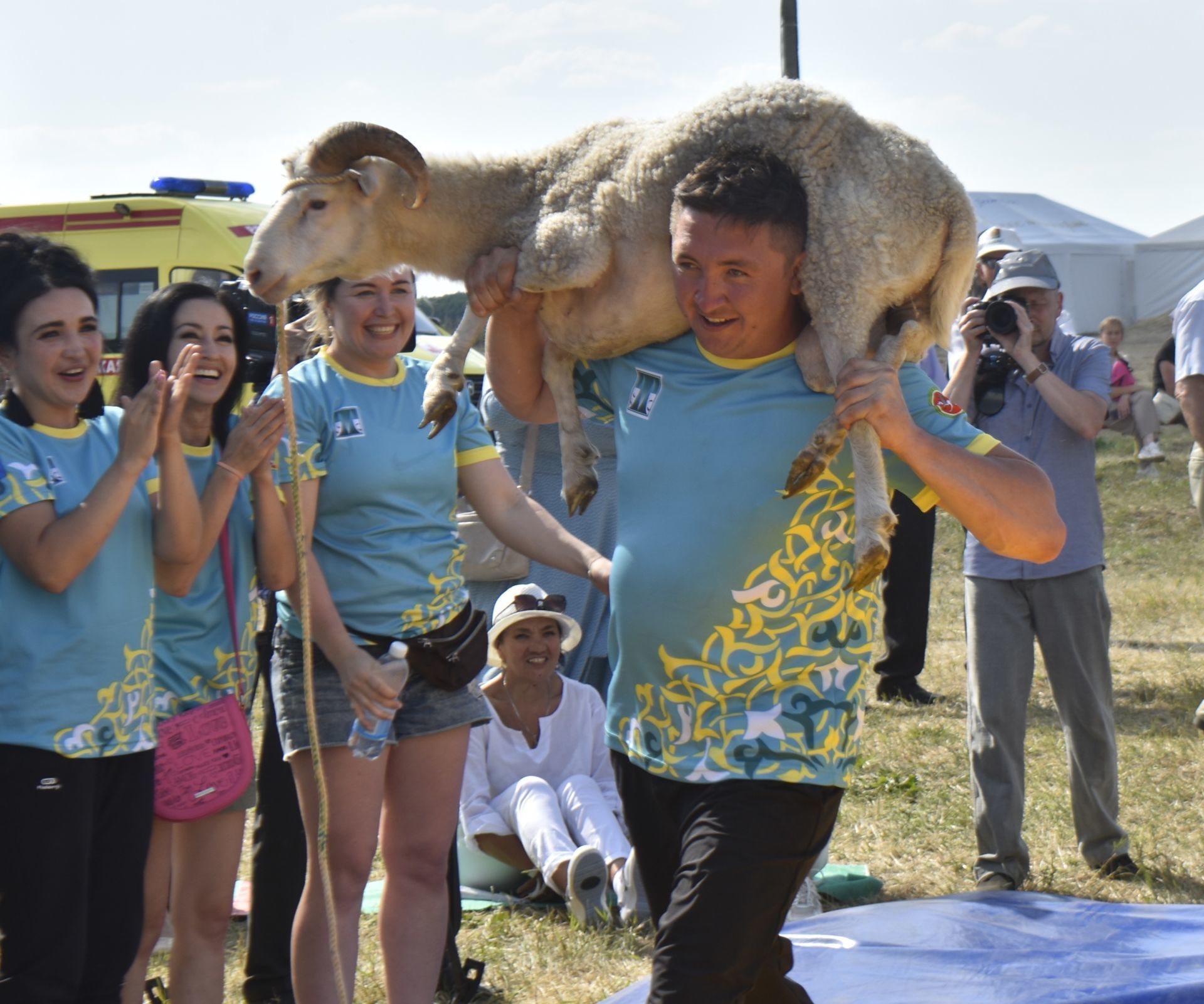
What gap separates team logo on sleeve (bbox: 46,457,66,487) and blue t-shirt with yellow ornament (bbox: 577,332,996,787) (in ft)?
4.56

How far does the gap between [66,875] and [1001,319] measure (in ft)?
12.1

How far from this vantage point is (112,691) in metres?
2.98

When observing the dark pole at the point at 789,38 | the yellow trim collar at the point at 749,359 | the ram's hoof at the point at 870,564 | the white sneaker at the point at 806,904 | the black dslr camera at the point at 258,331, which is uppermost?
the dark pole at the point at 789,38

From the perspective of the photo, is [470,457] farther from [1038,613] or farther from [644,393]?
[1038,613]

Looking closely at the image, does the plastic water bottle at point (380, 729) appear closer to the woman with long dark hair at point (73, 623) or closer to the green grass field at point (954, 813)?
the woman with long dark hair at point (73, 623)

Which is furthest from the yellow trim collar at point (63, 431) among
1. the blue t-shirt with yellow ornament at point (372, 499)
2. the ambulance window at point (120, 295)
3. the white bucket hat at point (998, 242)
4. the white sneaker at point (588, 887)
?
the ambulance window at point (120, 295)

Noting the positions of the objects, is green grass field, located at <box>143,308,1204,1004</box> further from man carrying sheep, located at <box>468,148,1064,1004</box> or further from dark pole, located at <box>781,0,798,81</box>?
dark pole, located at <box>781,0,798,81</box>

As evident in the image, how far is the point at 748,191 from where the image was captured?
7.92 feet

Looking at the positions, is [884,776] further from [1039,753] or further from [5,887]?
[5,887]

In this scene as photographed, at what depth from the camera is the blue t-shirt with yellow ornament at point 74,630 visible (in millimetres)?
2889

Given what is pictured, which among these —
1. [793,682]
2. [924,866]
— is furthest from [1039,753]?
[793,682]

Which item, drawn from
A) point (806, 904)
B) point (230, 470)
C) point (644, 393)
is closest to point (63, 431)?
point (230, 470)

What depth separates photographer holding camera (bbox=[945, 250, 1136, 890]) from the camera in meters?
4.77

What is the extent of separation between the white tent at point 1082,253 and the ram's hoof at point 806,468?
24.3 m
